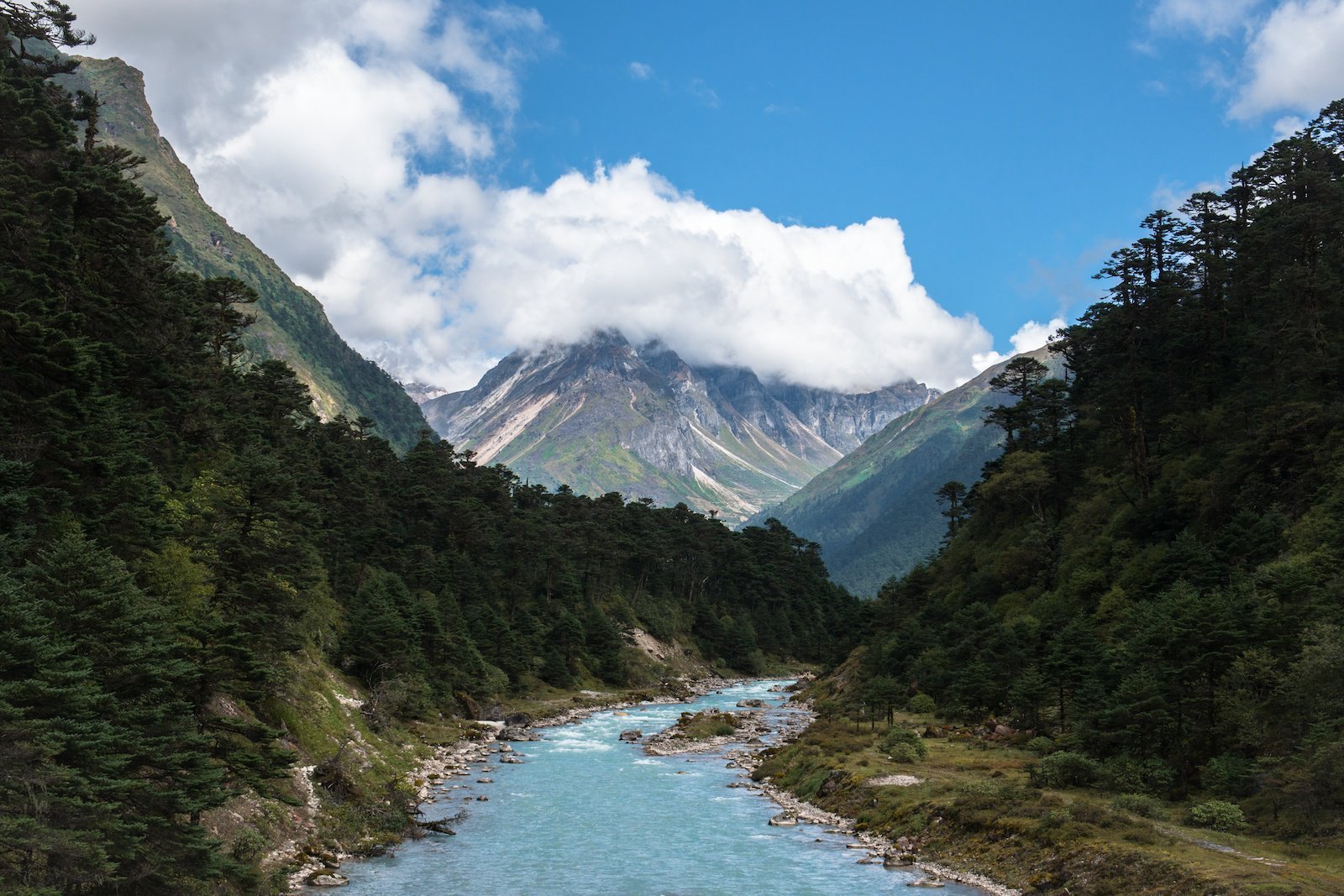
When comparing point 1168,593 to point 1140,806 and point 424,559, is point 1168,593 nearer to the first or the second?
point 1140,806

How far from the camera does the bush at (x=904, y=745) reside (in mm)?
58500

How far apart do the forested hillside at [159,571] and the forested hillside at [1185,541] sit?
4116cm

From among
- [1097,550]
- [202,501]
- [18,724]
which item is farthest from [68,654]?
[1097,550]

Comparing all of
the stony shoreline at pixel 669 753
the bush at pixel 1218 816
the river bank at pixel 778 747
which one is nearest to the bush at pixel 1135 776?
the bush at pixel 1218 816

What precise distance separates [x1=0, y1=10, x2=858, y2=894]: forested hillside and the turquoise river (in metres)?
5.88

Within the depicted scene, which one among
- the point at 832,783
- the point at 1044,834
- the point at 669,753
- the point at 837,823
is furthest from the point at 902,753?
the point at 669,753

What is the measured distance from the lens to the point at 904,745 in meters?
59.9

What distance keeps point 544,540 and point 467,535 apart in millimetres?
17752

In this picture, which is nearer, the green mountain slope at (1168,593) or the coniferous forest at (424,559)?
the coniferous forest at (424,559)

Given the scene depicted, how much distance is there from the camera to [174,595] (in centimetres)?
3728

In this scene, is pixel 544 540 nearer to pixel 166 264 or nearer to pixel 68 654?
pixel 166 264

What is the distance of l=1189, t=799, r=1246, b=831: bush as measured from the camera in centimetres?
3625

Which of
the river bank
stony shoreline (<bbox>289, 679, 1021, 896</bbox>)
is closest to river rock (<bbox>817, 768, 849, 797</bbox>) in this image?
the river bank

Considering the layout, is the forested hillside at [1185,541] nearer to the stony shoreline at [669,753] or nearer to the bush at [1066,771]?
the bush at [1066,771]
